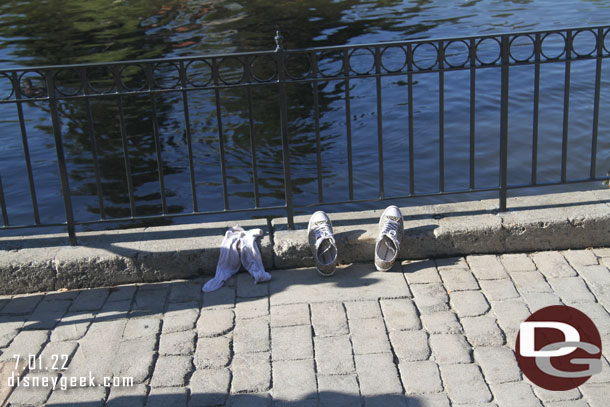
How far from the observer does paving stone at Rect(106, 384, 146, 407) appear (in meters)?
3.64

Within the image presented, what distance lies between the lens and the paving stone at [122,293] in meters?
4.77

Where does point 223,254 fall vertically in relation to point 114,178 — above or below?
above

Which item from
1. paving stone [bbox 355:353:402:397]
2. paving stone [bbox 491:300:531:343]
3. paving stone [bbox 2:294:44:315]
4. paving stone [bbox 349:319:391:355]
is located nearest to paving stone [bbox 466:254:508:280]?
paving stone [bbox 491:300:531:343]

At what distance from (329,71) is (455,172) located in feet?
16.4

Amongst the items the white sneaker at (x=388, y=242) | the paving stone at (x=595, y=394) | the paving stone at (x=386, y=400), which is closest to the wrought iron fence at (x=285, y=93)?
the white sneaker at (x=388, y=242)

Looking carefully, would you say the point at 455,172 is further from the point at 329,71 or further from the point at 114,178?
the point at 329,71

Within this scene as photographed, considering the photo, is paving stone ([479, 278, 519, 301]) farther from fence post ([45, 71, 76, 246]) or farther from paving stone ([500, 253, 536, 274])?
fence post ([45, 71, 76, 246])

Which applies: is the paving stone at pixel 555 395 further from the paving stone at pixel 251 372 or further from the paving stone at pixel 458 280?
the paving stone at pixel 251 372

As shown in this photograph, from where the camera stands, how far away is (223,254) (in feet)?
16.2

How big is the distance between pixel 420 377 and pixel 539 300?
45.1 inches

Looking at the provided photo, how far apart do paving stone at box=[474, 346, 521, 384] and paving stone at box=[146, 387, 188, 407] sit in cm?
164

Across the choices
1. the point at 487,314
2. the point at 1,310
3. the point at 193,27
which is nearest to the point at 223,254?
the point at 1,310

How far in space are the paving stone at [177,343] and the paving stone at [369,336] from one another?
988mm

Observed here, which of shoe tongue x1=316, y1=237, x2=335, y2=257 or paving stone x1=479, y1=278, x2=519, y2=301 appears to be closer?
paving stone x1=479, y1=278, x2=519, y2=301
